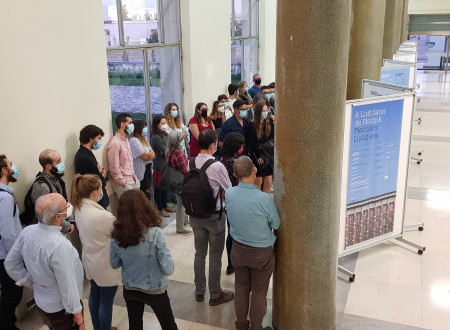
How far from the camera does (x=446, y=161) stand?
9.51m

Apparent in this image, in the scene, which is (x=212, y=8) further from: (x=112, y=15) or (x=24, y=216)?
(x=24, y=216)

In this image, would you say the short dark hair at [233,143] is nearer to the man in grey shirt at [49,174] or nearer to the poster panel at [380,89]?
the man in grey shirt at [49,174]

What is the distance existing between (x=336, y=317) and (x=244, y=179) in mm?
1728

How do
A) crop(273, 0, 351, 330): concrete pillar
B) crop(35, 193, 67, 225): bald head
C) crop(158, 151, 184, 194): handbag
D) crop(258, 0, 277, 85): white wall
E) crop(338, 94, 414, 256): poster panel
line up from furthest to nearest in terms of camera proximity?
crop(258, 0, 277, 85): white wall < crop(158, 151, 184, 194): handbag < crop(338, 94, 414, 256): poster panel < crop(273, 0, 351, 330): concrete pillar < crop(35, 193, 67, 225): bald head

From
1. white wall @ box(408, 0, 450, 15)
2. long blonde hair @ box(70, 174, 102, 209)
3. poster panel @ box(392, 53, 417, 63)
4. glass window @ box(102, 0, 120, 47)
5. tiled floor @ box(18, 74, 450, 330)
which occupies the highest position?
white wall @ box(408, 0, 450, 15)

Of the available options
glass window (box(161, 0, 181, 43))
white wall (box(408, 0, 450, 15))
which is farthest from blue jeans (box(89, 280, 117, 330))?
white wall (box(408, 0, 450, 15))

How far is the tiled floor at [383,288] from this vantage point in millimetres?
4250

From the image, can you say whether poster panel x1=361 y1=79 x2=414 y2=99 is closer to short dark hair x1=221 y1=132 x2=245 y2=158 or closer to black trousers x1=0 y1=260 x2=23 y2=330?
short dark hair x1=221 y1=132 x2=245 y2=158

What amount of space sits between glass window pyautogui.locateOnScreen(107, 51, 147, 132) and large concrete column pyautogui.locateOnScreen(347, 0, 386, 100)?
339 centimetres

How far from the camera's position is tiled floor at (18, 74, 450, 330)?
425 cm

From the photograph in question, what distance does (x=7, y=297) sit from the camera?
3.81 m

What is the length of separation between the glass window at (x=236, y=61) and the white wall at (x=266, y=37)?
91cm

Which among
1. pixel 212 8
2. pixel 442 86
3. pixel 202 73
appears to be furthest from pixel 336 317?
pixel 442 86

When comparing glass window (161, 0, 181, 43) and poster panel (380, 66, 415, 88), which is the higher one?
glass window (161, 0, 181, 43)
